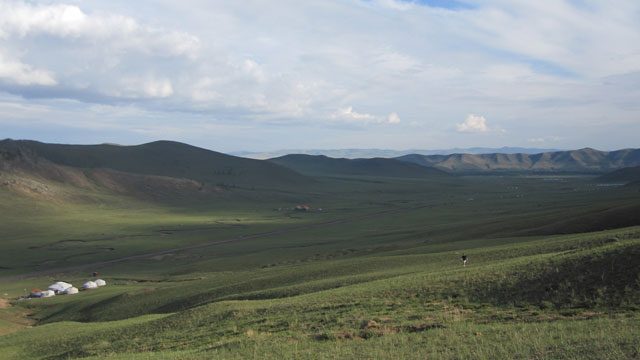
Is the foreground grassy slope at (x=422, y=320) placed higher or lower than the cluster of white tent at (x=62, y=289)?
higher

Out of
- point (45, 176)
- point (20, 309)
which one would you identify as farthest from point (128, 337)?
point (45, 176)

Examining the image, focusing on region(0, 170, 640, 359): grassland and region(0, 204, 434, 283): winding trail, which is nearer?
region(0, 170, 640, 359): grassland

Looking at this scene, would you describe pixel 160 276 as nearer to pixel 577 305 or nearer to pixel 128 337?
pixel 128 337

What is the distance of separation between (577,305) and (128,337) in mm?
22635

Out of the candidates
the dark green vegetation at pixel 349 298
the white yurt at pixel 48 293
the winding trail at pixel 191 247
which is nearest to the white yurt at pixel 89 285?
the white yurt at pixel 48 293

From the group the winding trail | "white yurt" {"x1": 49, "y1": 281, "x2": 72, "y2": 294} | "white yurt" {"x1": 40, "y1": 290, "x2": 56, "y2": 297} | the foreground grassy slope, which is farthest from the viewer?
the winding trail

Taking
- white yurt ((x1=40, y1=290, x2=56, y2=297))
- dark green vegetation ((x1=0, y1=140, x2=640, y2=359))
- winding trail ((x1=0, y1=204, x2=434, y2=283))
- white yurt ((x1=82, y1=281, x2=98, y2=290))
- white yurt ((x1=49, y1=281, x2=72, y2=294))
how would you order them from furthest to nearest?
winding trail ((x1=0, y1=204, x2=434, y2=283)), white yurt ((x1=82, y1=281, x2=98, y2=290)), white yurt ((x1=49, y1=281, x2=72, y2=294)), white yurt ((x1=40, y1=290, x2=56, y2=297)), dark green vegetation ((x1=0, y1=140, x2=640, y2=359))

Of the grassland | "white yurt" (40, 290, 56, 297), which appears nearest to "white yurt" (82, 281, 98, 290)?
the grassland

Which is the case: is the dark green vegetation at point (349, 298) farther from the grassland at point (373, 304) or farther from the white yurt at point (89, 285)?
the white yurt at point (89, 285)

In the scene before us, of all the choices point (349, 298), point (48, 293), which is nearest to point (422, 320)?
point (349, 298)

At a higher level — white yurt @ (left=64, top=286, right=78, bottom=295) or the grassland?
the grassland

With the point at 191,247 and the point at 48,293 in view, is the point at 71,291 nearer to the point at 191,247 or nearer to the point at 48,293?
the point at 48,293

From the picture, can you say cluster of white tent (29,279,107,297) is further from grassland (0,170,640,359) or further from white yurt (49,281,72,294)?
grassland (0,170,640,359)

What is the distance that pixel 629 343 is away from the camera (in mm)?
13234
